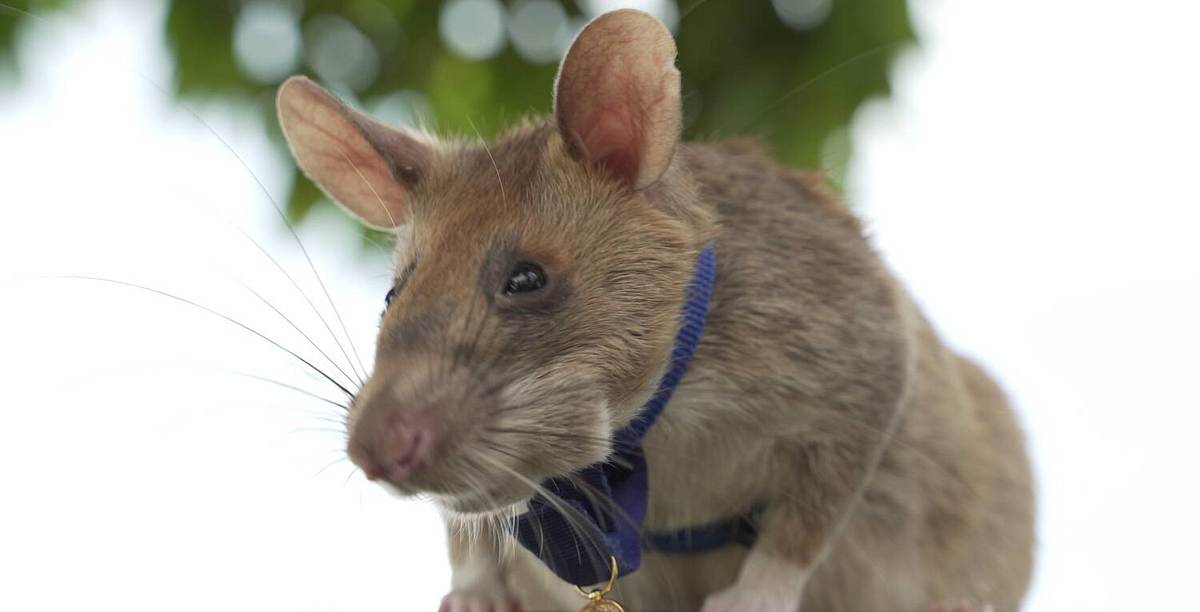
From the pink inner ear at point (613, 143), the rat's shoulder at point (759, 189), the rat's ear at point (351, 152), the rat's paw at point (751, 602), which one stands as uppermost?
the rat's ear at point (351, 152)

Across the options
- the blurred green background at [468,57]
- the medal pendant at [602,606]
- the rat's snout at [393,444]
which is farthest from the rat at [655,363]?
the blurred green background at [468,57]

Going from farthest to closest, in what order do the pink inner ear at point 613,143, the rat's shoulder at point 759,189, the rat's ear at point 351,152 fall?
the rat's shoulder at point 759,189
the rat's ear at point 351,152
the pink inner ear at point 613,143

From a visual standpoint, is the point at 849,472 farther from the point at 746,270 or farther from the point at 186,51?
the point at 186,51

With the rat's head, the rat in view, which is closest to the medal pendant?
the rat

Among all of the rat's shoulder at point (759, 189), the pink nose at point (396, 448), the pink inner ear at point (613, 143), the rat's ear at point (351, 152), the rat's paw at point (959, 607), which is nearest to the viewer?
the pink nose at point (396, 448)

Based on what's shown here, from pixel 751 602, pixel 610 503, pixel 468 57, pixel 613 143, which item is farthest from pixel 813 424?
pixel 468 57

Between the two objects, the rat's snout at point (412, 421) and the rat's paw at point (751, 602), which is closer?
the rat's snout at point (412, 421)

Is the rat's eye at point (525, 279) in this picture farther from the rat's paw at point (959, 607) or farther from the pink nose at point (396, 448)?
the rat's paw at point (959, 607)

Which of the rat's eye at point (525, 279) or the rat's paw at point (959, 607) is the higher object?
the rat's eye at point (525, 279)
